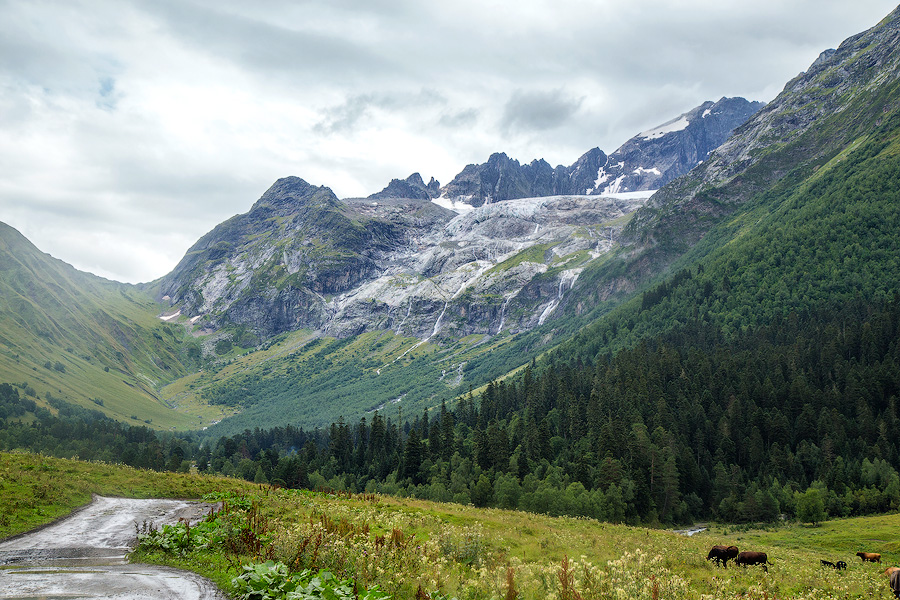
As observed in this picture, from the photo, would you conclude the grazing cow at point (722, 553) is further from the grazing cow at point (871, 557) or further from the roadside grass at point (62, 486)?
the roadside grass at point (62, 486)

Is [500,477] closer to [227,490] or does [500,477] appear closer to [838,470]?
[227,490]

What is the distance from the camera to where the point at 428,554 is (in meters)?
21.0

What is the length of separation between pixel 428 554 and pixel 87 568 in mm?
15102

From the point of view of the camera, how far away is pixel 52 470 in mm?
40000

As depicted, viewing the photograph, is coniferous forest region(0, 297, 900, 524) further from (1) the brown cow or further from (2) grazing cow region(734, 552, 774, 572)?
(1) the brown cow

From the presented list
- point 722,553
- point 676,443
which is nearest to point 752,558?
point 722,553

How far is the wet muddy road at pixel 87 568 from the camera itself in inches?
697

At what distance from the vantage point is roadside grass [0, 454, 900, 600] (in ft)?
58.1

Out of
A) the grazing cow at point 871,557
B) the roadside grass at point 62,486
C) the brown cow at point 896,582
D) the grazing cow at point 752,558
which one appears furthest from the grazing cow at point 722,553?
the roadside grass at point 62,486

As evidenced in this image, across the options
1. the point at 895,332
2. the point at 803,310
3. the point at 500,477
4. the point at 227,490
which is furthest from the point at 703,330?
the point at 227,490

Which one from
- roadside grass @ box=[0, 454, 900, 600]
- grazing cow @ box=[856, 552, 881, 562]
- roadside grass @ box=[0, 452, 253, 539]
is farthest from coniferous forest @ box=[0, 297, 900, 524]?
roadside grass @ box=[0, 452, 253, 539]

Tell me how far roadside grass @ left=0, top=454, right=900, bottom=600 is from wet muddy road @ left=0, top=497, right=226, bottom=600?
3.74 ft

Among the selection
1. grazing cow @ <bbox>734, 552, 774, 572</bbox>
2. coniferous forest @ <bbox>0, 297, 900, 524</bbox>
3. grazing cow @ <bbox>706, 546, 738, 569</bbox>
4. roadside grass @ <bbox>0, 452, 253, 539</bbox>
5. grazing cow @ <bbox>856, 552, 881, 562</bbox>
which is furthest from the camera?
coniferous forest @ <bbox>0, 297, 900, 524</bbox>

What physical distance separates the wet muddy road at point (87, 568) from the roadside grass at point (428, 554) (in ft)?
3.74
